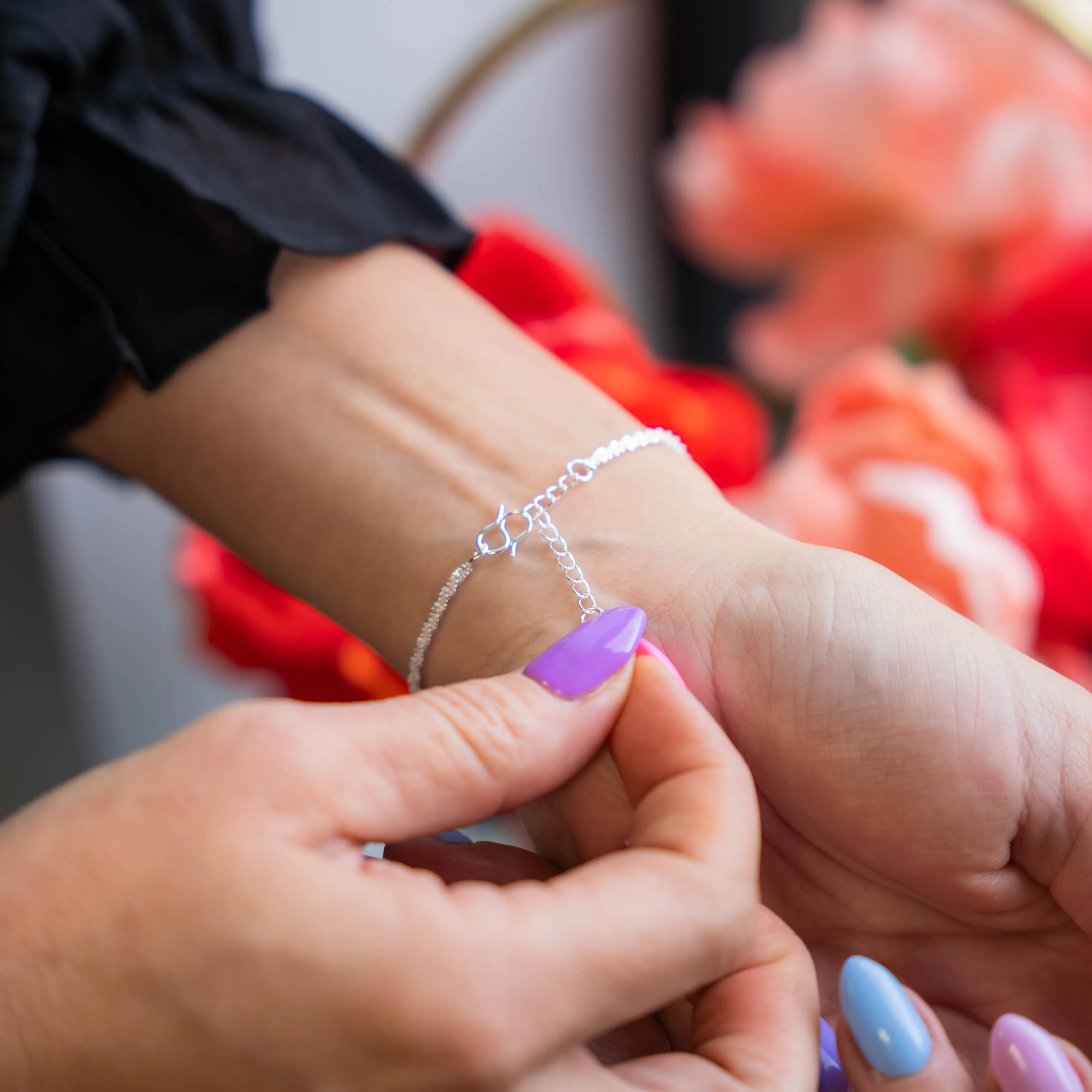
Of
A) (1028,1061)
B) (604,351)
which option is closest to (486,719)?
(1028,1061)

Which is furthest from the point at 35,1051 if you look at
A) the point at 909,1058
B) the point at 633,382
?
the point at 633,382

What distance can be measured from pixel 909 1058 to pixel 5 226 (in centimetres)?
57

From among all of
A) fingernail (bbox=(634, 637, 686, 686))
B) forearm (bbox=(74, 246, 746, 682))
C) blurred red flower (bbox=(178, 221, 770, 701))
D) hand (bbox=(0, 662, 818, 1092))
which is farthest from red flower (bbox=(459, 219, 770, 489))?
hand (bbox=(0, 662, 818, 1092))

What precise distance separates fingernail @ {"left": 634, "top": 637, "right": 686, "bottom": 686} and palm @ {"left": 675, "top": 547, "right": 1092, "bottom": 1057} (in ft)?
0.11

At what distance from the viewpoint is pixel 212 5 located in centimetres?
58

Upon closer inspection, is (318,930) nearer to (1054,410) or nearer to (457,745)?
(457,745)

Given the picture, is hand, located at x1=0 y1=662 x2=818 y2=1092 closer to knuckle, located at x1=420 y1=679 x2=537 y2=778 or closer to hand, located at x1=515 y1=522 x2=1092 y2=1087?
knuckle, located at x1=420 y1=679 x2=537 y2=778

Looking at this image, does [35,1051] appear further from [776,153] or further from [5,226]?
[776,153]

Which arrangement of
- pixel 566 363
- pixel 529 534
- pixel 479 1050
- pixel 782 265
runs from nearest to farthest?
pixel 479 1050
pixel 529 534
pixel 566 363
pixel 782 265

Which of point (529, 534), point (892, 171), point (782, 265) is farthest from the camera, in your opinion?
point (782, 265)

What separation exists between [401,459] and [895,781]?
0.98 feet

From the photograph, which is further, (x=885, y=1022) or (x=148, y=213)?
(x=148, y=213)

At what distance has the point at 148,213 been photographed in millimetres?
560

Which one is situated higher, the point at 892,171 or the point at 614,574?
the point at 892,171
